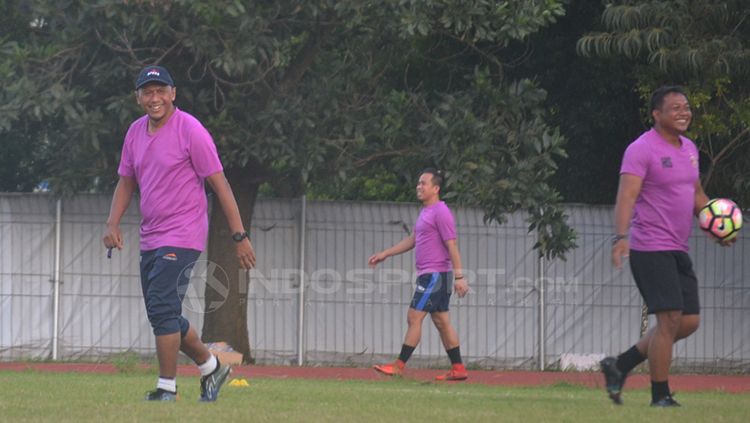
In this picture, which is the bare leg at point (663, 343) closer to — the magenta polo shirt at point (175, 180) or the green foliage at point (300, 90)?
the magenta polo shirt at point (175, 180)

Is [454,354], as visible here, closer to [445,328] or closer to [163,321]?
[445,328]

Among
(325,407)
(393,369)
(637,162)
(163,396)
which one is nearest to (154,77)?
(163,396)

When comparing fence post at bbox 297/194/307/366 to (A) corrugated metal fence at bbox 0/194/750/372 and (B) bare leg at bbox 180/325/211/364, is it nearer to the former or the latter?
(A) corrugated metal fence at bbox 0/194/750/372

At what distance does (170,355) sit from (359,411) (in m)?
1.18

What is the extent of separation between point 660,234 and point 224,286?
350 inches

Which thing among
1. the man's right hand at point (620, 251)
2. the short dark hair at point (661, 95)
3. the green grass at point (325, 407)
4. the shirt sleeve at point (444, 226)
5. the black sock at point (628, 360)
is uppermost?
the short dark hair at point (661, 95)

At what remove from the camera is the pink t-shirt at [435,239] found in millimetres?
11844

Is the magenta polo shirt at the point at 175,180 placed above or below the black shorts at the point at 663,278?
above

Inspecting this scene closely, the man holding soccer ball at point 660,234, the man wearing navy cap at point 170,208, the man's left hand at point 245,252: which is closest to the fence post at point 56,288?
the man wearing navy cap at point 170,208

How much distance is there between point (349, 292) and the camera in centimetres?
1631

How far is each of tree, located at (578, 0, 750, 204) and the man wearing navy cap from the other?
7362 millimetres

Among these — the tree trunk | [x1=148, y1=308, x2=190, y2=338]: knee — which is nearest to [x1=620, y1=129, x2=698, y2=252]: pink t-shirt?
[x1=148, y1=308, x2=190, y2=338]: knee

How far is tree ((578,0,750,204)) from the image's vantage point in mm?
13742

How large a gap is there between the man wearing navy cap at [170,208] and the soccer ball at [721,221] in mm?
2829
